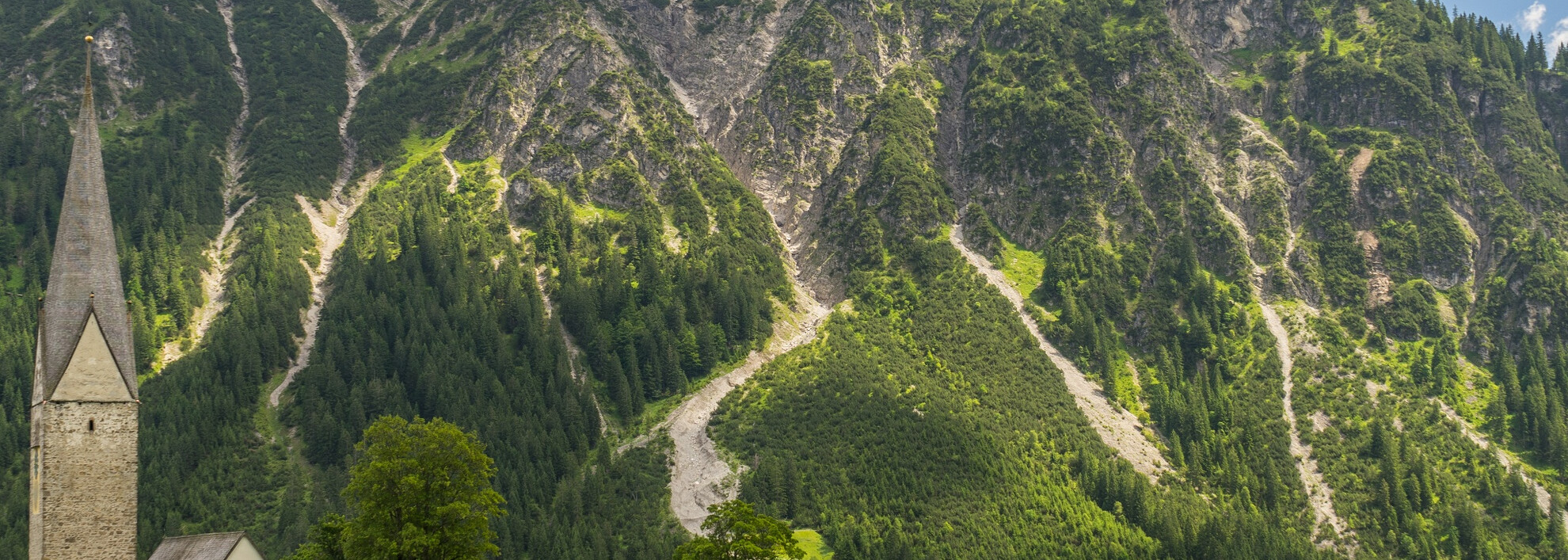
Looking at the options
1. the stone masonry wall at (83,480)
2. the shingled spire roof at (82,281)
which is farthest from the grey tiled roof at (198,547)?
the shingled spire roof at (82,281)

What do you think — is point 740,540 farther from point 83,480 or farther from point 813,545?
point 813,545

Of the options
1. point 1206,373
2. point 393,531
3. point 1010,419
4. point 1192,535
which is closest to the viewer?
point 393,531

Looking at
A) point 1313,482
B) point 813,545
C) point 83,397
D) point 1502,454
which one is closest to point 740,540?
point 83,397

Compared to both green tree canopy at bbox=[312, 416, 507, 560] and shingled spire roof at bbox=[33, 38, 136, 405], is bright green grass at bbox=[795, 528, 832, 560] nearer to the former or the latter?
green tree canopy at bbox=[312, 416, 507, 560]

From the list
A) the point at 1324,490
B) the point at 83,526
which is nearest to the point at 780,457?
the point at 1324,490

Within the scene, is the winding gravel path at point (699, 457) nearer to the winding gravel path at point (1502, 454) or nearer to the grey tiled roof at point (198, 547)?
the grey tiled roof at point (198, 547)

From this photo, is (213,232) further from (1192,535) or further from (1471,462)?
(1471,462)

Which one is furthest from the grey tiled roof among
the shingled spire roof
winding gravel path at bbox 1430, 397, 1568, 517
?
winding gravel path at bbox 1430, 397, 1568, 517
